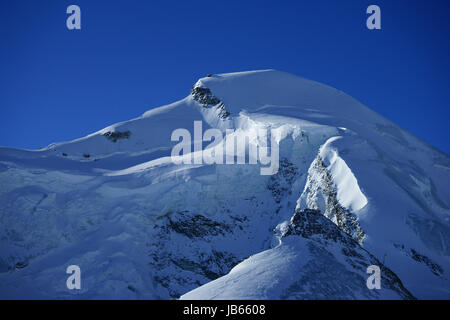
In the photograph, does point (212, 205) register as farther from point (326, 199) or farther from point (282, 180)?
point (326, 199)

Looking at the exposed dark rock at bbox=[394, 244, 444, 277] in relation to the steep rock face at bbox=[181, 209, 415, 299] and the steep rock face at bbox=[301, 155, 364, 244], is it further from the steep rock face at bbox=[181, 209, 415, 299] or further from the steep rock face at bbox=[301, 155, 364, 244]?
the steep rock face at bbox=[181, 209, 415, 299]

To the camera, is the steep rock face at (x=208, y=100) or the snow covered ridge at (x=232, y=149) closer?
the snow covered ridge at (x=232, y=149)

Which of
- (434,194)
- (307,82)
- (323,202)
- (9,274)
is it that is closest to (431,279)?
(323,202)

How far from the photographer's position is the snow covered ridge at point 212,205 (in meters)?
33.2

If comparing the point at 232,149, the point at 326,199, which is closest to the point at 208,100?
the point at 232,149

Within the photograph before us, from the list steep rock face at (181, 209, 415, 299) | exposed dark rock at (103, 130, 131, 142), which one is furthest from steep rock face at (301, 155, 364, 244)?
exposed dark rock at (103, 130, 131, 142)

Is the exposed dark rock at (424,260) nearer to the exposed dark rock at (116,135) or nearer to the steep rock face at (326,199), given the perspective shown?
the steep rock face at (326,199)

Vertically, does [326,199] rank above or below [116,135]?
below

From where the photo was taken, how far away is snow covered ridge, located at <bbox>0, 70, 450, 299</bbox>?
33219mm

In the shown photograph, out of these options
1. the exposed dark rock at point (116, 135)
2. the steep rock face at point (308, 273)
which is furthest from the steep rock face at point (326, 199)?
the exposed dark rock at point (116, 135)

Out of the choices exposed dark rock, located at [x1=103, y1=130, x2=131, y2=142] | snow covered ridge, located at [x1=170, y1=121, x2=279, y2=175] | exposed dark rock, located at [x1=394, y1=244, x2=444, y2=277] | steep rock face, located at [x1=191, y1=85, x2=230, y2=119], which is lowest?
exposed dark rock, located at [x1=394, y1=244, x2=444, y2=277]

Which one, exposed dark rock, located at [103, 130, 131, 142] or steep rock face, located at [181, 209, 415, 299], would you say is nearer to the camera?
steep rock face, located at [181, 209, 415, 299]

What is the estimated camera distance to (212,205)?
46.0 m
